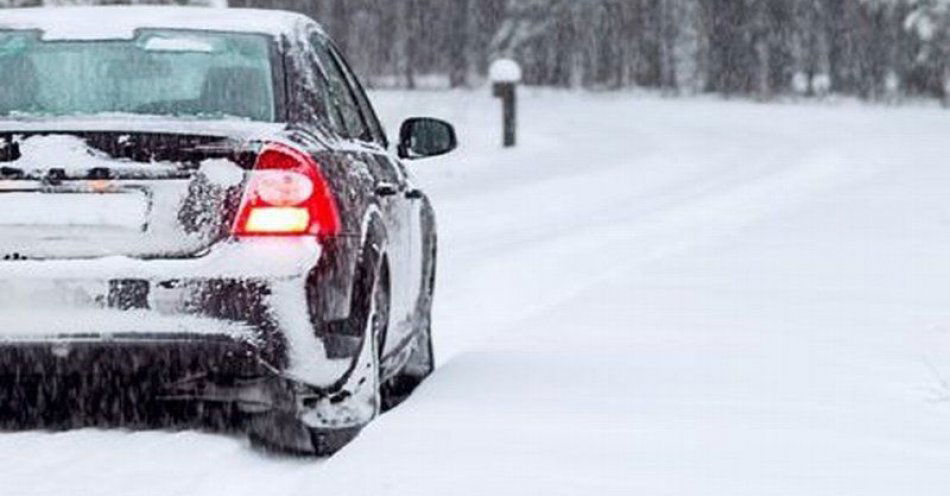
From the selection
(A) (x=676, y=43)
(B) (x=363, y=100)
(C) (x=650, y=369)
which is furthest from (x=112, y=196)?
(A) (x=676, y=43)

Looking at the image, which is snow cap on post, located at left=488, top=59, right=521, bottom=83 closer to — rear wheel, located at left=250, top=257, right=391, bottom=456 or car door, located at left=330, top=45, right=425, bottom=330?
car door, located at left=330, top=45, right=425, bottom=330

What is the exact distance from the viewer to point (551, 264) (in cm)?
1415

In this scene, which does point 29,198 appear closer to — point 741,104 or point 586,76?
point 741,104

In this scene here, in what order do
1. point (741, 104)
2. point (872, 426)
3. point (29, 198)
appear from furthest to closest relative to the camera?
point (741, 104) < point (872, 426) < point (29, 198)

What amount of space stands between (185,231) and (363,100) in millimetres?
1969

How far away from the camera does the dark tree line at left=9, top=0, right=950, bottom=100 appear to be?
76.2m

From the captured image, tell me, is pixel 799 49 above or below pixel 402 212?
below

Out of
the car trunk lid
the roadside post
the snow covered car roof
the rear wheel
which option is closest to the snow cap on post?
the roadside post

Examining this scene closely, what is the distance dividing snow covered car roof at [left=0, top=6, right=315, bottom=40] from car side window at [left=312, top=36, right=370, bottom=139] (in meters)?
0.19

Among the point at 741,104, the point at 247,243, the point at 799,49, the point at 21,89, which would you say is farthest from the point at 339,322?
the point at 799,49

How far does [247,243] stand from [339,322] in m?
0.43

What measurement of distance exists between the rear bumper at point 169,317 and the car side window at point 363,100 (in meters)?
1.58

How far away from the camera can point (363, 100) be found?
26.0 feet

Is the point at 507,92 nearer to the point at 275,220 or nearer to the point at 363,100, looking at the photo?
the point at 363,100
